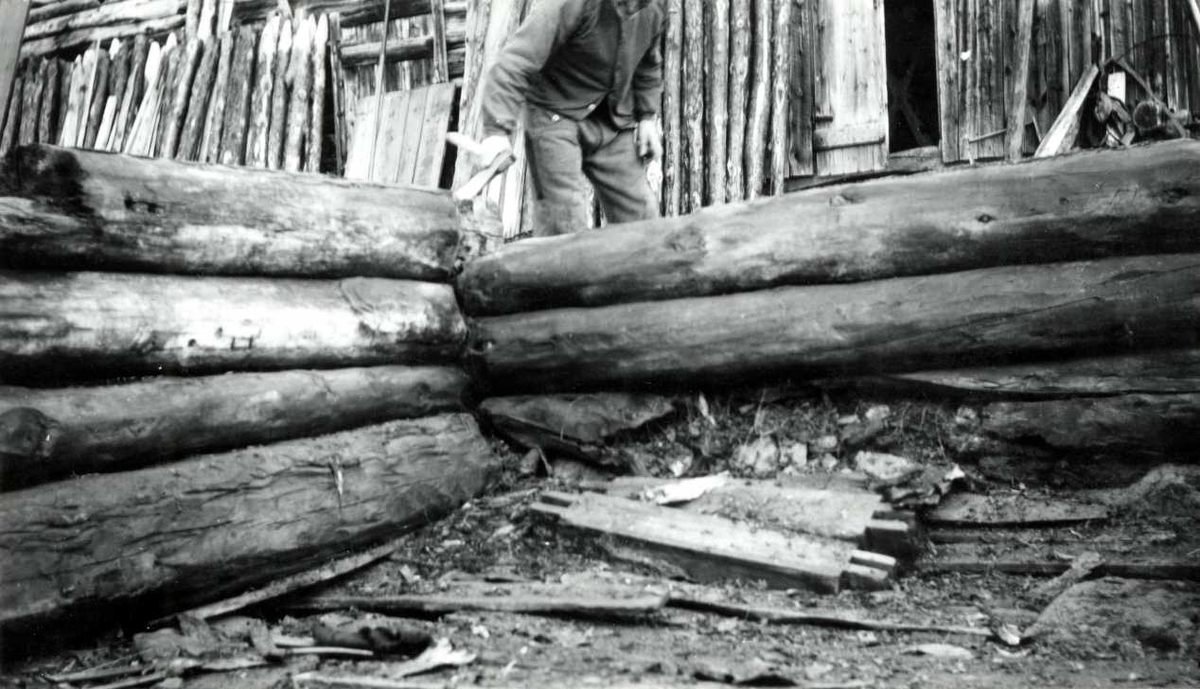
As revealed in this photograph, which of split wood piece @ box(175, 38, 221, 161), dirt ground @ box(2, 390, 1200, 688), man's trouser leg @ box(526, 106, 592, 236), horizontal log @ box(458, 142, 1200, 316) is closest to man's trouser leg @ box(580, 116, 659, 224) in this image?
man's trouser leg @ box(526, 106, 592, 236)

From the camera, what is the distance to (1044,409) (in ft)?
12.0

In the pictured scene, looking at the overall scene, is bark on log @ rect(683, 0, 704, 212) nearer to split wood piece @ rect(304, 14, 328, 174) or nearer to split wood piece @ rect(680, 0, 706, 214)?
split wood piece @ rect(680, 0, 706, 214)

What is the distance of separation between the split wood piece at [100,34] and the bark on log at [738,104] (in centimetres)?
623

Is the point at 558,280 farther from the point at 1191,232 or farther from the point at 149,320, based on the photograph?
the point at 1191,232

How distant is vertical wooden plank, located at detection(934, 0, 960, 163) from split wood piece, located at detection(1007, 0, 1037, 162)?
0.40 meters

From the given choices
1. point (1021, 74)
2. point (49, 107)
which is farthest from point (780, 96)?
point (49, 107)

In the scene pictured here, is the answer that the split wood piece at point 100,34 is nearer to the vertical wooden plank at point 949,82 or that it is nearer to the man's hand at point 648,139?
the man's hand at point 648,139

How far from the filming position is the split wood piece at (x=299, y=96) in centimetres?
922

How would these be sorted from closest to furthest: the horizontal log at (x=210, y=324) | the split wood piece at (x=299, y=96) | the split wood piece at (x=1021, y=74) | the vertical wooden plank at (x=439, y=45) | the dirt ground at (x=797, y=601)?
the dirt ground at (x=797, y=601) → the horizontal log at (x=210, y=324) → the split wood piece at (x=1021, y=74) → the vertical wooden plank at (x=439, y=45) → the split wood piece at (x=299, y=96)

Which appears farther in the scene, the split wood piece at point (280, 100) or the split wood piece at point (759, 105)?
the split wood piece at point (280, 100)

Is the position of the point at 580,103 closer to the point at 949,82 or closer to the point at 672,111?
the point at 672,111

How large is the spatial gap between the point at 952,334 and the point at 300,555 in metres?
2.58

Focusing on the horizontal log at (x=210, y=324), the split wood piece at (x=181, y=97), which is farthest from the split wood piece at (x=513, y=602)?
the split wood piece at (x=181, y=97)

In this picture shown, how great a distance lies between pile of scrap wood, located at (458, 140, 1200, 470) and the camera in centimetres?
359
